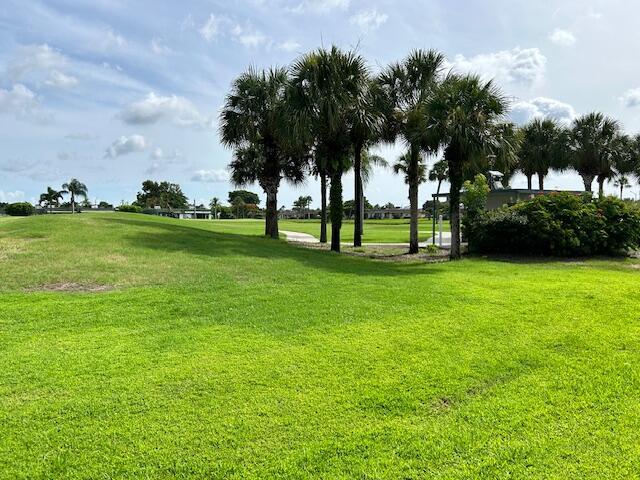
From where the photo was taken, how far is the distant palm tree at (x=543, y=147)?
111 feet

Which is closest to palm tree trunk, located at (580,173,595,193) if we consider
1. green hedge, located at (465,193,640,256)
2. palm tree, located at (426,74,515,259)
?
green hedge, located at (465,193,640,256)

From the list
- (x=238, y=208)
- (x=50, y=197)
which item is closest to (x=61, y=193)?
(x=50, y=197)

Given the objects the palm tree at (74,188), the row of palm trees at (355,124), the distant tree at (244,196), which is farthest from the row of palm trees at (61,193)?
the row of palm trees at (355,124)

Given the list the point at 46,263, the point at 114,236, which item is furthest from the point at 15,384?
the point at 114,236

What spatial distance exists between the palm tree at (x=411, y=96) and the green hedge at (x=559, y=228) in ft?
10.6

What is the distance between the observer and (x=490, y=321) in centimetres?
679

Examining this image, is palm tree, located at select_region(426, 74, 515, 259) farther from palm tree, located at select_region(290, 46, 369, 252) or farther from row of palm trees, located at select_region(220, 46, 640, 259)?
palm tree, located at select_region(290, 46, 369, 252)

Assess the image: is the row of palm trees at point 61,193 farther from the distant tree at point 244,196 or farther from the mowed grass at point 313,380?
the mowed grass at point 313,380

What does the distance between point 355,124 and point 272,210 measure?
8.37m

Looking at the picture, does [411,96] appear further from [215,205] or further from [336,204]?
[215,205]

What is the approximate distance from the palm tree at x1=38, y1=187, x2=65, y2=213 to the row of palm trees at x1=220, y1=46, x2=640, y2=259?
3289 inches

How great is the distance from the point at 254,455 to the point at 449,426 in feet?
5.03

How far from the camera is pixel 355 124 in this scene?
59.9ft

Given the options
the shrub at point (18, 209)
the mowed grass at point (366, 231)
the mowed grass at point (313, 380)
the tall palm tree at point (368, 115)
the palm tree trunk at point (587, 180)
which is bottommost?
the mowed grass at point (313, 380)
